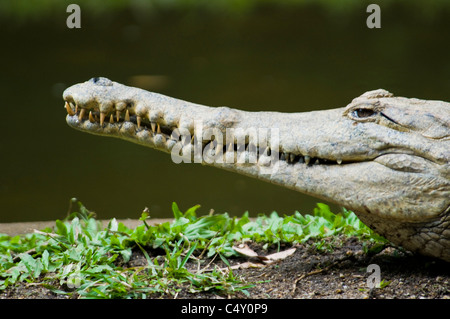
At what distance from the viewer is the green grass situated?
2.55 meters

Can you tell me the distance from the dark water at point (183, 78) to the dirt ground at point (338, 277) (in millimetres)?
2932

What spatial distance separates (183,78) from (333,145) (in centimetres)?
361

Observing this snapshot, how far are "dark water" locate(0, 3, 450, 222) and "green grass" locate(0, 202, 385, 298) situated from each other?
210 cm

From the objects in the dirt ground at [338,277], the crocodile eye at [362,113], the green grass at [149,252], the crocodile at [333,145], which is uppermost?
the crocodile eye at [362,113]

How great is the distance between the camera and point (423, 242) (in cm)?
261

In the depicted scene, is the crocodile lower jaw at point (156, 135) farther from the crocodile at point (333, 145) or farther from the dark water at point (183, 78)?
the dark water at point (183, 78)

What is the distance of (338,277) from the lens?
275 cm

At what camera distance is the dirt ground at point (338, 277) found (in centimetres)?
253

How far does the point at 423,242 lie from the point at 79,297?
167 cm

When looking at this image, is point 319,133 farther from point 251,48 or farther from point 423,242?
point 251,48

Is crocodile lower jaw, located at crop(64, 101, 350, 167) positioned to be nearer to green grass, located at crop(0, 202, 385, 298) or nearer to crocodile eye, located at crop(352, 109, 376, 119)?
crocodile eye, located at crop(352, 109, 376, 119)
